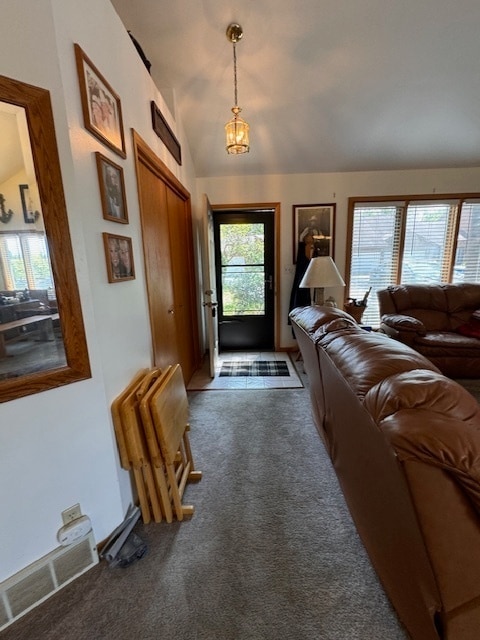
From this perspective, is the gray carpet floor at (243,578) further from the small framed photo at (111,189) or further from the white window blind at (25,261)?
the small framed photo at (111,189)

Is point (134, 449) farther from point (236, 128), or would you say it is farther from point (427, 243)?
point (427, 243)

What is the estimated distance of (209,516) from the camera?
1497mm

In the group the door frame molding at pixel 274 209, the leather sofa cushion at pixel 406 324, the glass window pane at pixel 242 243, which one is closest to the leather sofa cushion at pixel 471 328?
the leather sofa cushion at pixel 406 324

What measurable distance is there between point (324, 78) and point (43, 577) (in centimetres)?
379

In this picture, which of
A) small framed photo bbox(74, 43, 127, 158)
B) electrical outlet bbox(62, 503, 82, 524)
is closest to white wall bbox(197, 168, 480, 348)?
small framed photo bbox(74, 43, 127, 158)

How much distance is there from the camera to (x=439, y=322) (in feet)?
10.8

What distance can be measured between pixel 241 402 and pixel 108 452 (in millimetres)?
1493

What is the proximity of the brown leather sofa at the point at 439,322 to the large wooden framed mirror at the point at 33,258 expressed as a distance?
3055 mm

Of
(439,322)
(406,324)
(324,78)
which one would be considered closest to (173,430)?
(406,324)

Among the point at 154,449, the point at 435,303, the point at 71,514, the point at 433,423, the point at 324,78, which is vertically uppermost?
the point at 324,78

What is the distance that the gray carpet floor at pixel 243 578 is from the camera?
1.03 metres

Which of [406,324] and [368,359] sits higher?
[368,359]

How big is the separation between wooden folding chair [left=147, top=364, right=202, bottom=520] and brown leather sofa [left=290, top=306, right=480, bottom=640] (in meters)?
0.84

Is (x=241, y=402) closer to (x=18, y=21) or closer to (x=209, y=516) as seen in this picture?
(x=209, y=516)
